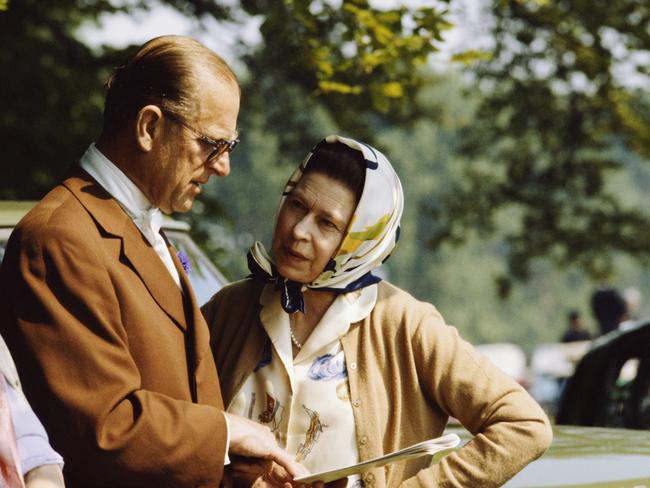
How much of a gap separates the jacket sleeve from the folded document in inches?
10.4

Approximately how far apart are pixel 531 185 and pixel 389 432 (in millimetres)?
9672

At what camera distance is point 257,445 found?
8.40 ft

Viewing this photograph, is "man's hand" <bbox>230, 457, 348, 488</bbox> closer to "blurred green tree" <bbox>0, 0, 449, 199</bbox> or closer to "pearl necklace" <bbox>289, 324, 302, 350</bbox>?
"pearl necklace" <bbox>289, 324, 302, 350</bbox>

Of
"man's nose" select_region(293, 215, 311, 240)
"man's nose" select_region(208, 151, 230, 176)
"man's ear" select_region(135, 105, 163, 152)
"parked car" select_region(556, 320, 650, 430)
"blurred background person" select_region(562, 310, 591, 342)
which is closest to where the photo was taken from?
"man's ear" select_region(135, 105, 163, 152)

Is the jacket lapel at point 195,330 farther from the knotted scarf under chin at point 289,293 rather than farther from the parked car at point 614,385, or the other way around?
the parked car at point 614,385

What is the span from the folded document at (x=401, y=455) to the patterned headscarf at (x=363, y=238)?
0.45 m

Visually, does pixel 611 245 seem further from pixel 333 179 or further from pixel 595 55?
pixel 333 179

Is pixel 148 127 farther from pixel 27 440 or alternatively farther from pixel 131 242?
pixel 27 440

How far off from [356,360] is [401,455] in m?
0.40

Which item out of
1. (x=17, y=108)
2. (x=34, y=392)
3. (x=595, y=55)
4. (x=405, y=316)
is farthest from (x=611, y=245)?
(x=34, y=392)

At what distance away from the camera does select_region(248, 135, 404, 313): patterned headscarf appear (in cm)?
281

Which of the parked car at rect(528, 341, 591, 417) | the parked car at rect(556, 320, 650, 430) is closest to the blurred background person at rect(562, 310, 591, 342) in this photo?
the parked car at rect(528, 341, 591, 417)

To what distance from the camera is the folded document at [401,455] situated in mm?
2443

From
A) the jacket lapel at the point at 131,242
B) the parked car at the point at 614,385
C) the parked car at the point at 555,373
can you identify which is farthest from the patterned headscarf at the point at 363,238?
the parked car at the point at 555,373
